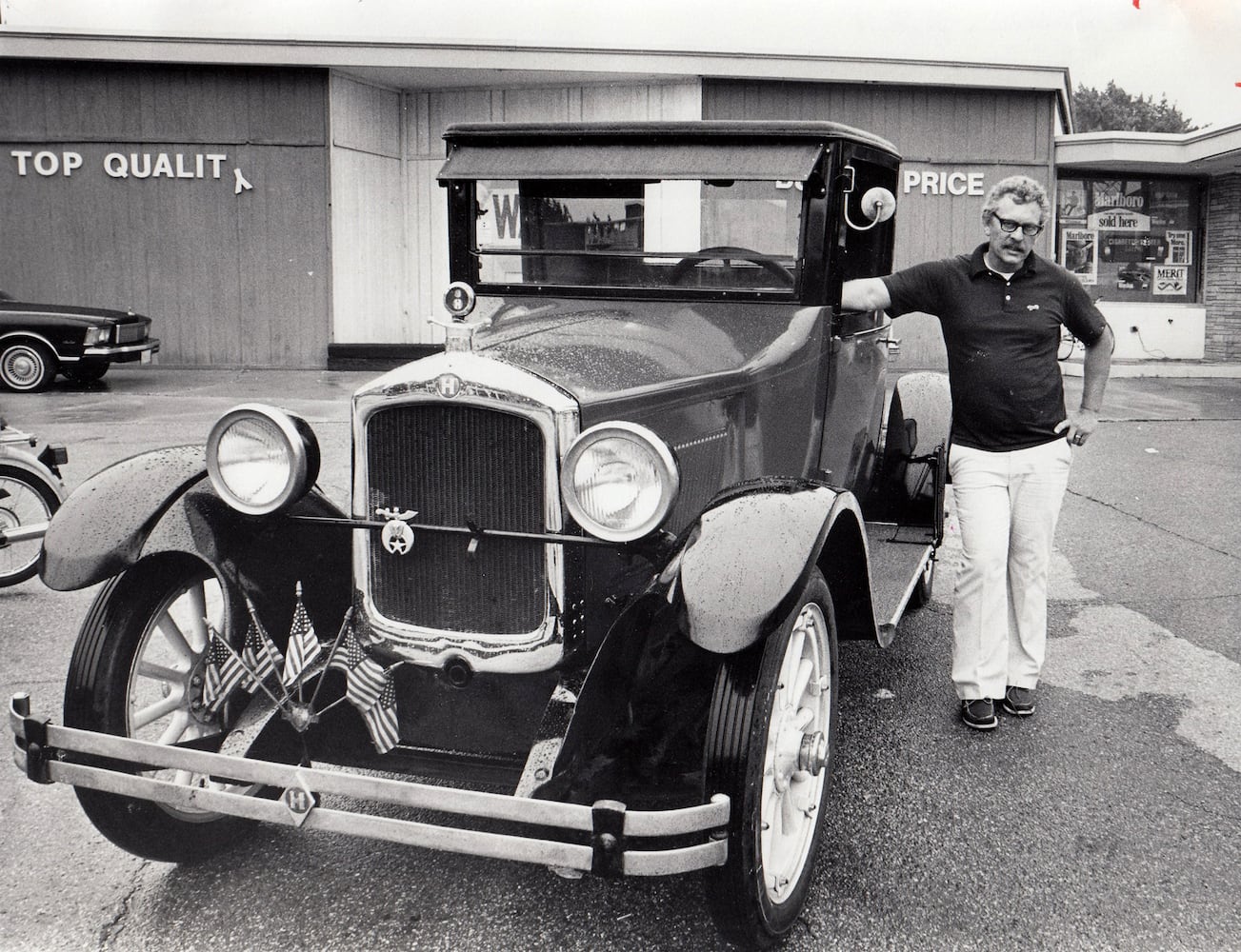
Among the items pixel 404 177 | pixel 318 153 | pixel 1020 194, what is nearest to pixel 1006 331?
pixel 1020 194

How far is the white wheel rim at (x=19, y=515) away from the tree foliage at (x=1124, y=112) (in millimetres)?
55392

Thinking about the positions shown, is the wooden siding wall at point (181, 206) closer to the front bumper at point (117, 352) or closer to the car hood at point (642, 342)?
the front bumper at point (117, 352)

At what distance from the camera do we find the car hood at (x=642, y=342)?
2.86 metres

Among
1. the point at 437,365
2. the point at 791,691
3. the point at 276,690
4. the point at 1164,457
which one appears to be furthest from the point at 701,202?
the point at 1164,457

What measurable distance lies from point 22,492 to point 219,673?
11.0 ft

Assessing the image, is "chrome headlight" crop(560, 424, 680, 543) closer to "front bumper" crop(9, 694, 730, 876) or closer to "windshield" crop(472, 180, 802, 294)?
"front bumper" crop(9, 694, 730, 876)

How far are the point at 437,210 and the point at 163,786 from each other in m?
14.7

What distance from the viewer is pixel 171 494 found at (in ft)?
9.32

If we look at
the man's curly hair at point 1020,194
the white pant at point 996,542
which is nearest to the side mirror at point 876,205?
the man's curly hair at point 1020,194

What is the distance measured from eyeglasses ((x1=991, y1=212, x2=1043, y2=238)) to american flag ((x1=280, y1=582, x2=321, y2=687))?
2380 millimetres

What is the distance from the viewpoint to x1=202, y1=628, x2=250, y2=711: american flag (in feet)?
9.00

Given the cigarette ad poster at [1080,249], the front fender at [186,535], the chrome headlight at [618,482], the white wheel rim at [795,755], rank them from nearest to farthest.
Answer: the chrome headlight at [618,482]
the white wheel rim at [795,755]
the front fender at [186,535]
the cigarette ad poster at [1080,249]

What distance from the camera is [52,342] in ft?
39.9

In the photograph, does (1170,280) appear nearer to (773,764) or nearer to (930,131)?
(930,131)
